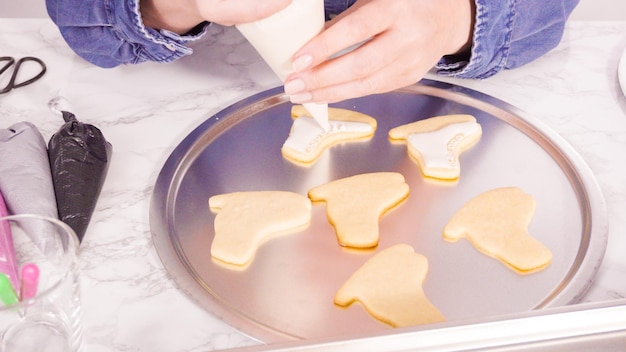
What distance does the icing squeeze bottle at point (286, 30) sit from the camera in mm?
757

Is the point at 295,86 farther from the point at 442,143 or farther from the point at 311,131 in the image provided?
the point at 442,143

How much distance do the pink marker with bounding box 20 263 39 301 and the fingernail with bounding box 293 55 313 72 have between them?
0.36 metres

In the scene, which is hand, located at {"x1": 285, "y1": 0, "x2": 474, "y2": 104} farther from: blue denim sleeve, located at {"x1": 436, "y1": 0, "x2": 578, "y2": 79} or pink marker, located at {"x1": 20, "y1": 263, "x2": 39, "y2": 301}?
pink marker, located at {"x1": 20, "y1": 263, "x2": 39, "y2": 301}

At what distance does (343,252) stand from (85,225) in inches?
11.7

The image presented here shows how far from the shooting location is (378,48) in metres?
0.88

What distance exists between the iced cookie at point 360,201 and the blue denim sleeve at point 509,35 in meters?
0.25

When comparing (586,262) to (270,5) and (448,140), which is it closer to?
(448,140)

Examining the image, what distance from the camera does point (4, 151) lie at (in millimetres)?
847

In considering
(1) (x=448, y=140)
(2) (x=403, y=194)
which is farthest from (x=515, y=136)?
(2) (x=403, y=194)

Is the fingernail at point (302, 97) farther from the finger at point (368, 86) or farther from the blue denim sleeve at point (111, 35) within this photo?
the blue denim sleeve at point (111, 35)

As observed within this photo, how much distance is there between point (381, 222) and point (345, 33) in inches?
8.9

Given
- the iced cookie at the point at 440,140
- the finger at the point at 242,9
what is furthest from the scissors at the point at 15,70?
the iced cookie at the point at 440,140

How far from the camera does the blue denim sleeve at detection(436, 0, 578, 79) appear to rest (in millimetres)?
963

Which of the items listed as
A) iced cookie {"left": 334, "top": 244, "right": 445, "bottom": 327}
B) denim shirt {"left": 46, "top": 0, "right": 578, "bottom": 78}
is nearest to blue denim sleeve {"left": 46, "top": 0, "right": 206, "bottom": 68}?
denim shirt {"left": 46, "top": 0, "right": 578, "bottom": 78}
